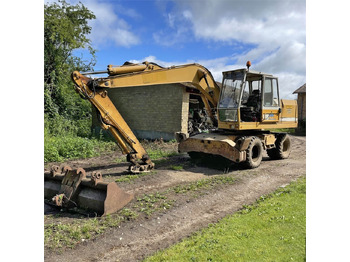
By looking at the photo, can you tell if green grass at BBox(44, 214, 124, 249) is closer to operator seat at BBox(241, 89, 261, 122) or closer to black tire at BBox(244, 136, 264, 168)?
black tire at BBox(244, 136, 264, 168)

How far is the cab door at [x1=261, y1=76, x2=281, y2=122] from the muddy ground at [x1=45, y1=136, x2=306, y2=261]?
163cm

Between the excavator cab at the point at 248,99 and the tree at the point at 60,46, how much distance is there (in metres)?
13.2

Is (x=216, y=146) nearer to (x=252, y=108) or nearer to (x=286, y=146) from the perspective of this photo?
(x=252, y=108)

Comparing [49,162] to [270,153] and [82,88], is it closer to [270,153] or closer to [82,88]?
[82,88]

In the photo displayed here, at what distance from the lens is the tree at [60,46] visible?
1764 centimetres

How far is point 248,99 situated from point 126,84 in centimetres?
413

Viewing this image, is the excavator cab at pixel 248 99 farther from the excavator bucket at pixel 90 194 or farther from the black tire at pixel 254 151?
the excavator bucket at pixel 90 194

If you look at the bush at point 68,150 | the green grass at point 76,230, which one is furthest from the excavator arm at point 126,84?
the bush at point 68,150

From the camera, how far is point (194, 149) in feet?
28.7

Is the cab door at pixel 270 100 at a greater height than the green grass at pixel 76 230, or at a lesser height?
greater

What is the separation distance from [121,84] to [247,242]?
4720 millimetres

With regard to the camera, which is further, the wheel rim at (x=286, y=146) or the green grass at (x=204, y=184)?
the wheel rim at (x=286, y=146)

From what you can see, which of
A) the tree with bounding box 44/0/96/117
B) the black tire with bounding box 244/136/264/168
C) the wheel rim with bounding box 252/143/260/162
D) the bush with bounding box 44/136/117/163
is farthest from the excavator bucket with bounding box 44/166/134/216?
the tree with bounding box 44/0/96/117

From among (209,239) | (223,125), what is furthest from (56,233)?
(223,125)
